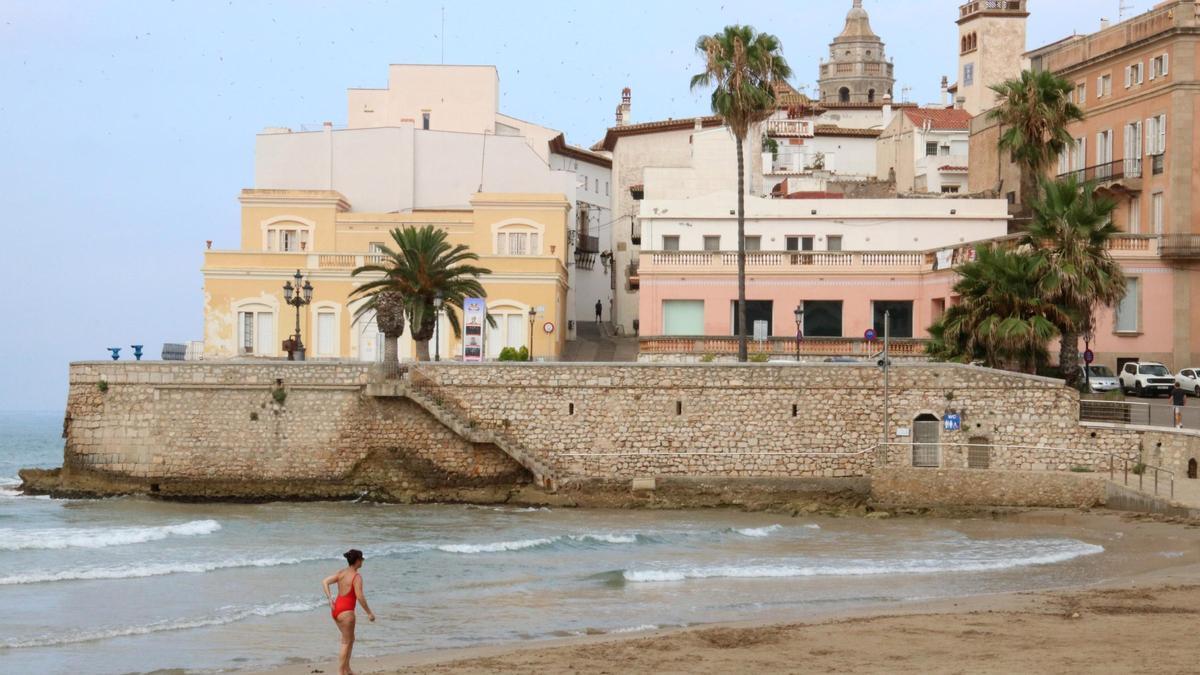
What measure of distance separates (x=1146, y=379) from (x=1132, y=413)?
24.4 feet

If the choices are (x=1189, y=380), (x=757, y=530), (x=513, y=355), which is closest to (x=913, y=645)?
(x=757, y=530)

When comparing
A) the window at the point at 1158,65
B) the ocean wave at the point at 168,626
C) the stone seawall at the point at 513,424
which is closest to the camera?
the ocean wave at the point at 168,626

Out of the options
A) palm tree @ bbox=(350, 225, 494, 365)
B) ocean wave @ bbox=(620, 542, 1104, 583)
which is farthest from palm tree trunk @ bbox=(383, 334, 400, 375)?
ocean wave @ bbox=(620, 542, 1104, 583)

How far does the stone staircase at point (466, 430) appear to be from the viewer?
3881cm

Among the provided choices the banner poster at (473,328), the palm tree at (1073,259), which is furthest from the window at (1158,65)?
the banner poster at (473,328)

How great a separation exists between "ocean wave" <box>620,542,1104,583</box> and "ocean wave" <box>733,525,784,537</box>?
422 centimetres

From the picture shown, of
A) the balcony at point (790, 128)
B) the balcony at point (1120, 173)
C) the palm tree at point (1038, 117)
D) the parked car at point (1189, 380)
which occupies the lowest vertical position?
the parked car at point (1189, 380)

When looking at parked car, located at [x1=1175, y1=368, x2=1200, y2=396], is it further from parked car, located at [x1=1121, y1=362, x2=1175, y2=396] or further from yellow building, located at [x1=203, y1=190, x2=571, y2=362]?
yellow building, located at [x1=203, y1=190, x2=571, y2=362]

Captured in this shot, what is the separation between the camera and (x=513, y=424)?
39.2 metres

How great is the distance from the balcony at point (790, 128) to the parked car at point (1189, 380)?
31516 mm

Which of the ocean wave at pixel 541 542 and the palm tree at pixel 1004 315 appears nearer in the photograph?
the ocean wave at pixel 541 542

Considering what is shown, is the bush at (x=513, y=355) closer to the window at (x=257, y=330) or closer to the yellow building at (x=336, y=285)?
the yellow building at (x=336, y=285)

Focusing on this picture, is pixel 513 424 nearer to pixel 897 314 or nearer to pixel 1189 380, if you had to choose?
pixel 897 314

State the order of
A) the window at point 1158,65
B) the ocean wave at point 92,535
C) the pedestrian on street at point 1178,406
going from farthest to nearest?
the window at point 1158,65
the pedestrian on street at point 1178,406
the ocean wave at point 92,535
